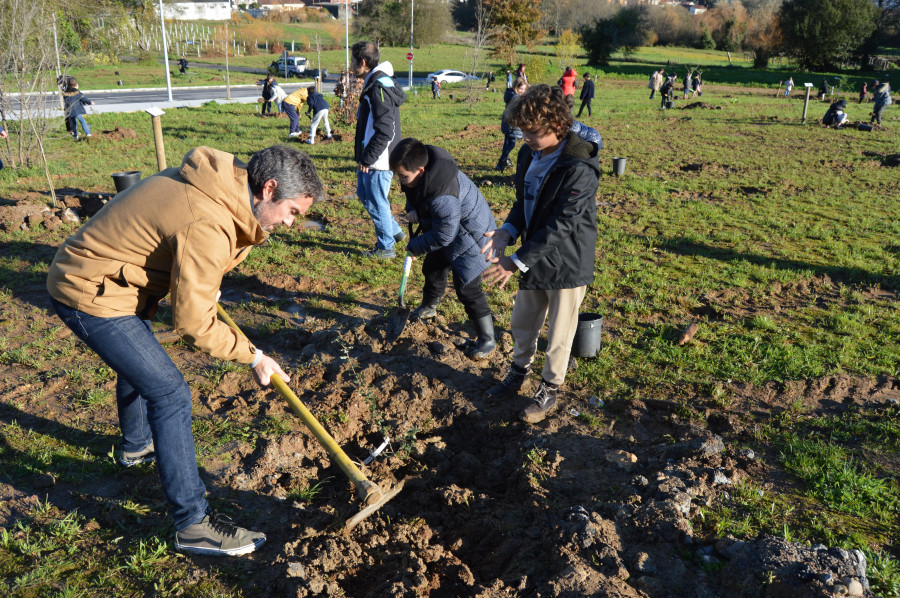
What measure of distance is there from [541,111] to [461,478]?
2.22 metres

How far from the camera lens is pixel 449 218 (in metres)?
4.40

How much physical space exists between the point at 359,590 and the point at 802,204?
9.74m

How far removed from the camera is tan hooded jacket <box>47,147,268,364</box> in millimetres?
2502

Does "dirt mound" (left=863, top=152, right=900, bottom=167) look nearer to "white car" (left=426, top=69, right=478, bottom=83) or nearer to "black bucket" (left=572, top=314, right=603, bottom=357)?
"black bucket" (left=572, top=314, right=603, bottom=357)

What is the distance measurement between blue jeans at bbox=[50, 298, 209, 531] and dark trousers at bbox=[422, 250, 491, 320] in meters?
2.39

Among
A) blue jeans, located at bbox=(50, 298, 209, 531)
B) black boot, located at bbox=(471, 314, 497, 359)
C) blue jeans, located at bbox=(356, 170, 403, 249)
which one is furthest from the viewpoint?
blue jeans, located at bbox=(356, 170, 403, 249)

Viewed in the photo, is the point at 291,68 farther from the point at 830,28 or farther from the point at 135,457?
the point at 830,28

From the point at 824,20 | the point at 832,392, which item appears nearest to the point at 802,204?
the point at 832,392

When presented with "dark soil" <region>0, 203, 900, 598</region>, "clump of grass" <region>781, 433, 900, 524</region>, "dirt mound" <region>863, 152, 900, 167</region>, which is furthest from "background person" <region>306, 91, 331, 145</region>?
"clump of grass" <region>781, 433, 900, 524</region>

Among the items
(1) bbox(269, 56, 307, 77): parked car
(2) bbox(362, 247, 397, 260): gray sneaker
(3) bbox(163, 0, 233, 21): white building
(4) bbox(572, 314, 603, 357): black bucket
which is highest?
(3) bbox(163, 0, 233, 21): white building

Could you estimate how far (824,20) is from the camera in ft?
146

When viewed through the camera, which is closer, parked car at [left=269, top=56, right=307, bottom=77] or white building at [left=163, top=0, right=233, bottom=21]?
parked car at [left=269, top=56, right=307, bottom=77]

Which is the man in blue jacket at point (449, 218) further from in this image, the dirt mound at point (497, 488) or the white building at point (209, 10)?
the white building at point (209, 10)

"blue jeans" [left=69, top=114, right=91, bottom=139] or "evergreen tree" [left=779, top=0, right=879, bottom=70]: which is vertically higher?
"evergreen tree" [left=779, top=0, right=879, bottom=70]
